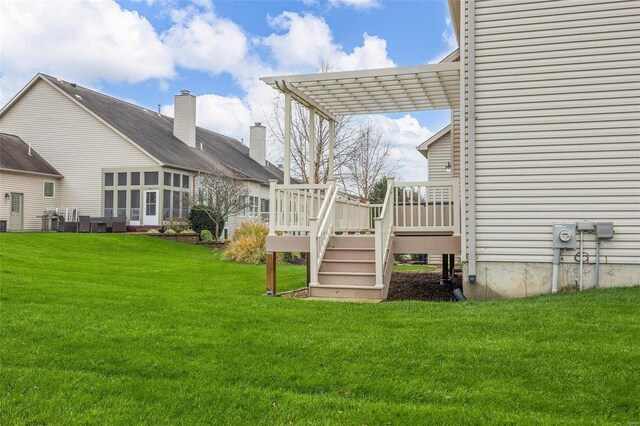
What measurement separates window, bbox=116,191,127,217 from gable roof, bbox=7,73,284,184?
2342 mm

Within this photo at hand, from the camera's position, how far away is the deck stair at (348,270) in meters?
7.86

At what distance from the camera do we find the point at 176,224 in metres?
23.0

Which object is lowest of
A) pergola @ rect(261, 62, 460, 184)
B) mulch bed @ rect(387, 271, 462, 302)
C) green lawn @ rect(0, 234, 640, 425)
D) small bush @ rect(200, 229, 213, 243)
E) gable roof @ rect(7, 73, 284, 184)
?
mulch bed @ rect(387, 271, 462, 302)

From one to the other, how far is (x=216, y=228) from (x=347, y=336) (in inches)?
721

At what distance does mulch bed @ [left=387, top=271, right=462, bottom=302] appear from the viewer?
8844 millimetres

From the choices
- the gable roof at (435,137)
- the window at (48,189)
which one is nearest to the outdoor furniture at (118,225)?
the window at (48,189)

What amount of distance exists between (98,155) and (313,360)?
23.0 m

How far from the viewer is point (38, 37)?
998 centimetres

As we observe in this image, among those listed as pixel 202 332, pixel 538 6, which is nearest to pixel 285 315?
pixel 202 332

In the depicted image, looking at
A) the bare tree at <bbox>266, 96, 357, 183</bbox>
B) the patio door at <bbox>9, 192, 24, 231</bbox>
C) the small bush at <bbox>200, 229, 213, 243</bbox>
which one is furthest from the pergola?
the patio door at <bbox>9, 192, 24, 231</bbox>

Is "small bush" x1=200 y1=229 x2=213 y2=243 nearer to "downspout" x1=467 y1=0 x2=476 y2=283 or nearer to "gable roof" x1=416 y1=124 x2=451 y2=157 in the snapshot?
"gable roof" x1=416 y1=124 x2=451 y2=157

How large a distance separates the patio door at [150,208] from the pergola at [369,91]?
48.7 ft

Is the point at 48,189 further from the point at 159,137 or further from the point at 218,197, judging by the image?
the point at 218,197

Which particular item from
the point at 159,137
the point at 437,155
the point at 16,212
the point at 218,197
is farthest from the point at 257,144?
the point at 437,155
